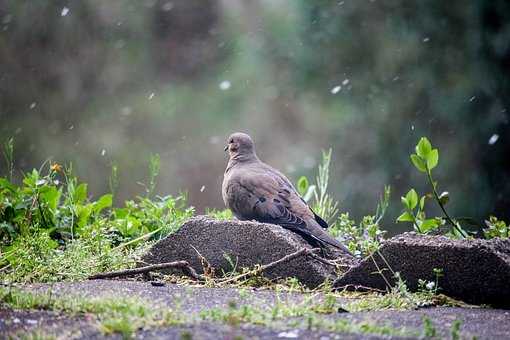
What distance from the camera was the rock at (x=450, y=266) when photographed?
3637mm

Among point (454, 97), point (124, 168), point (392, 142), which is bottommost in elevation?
point (124, 168)

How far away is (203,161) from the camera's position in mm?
11523

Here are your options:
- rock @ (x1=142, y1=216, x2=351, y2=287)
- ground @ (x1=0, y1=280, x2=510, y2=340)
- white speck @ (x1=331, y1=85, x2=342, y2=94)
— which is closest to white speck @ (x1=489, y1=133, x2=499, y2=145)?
white speck @ (x1=331, y1=85, x2=342, y2=94)

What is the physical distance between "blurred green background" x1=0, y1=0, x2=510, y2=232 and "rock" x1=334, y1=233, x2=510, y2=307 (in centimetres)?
514

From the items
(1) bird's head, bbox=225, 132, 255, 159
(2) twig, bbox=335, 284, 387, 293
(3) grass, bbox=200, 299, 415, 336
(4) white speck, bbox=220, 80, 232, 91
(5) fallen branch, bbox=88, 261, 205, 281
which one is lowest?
(5) fallen branch, bbox=88, 261, 205, 281

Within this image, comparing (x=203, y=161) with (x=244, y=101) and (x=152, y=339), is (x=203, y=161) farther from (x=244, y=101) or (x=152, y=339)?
(x=152, y=339)

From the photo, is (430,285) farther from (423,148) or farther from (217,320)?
(217,320)

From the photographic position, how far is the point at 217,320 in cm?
283

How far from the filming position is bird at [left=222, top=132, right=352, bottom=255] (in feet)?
15.1

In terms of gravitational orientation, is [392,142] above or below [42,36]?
below

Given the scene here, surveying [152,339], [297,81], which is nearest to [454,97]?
[297,81]

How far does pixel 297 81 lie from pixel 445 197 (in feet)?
19.8

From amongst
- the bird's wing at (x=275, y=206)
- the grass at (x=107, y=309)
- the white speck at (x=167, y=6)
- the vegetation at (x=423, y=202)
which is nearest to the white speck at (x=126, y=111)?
the white speck at (x=167, y=6)

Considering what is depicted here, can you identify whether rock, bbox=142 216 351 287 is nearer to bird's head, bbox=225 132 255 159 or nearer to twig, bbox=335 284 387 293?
twig, bbox=335 284 387 293
